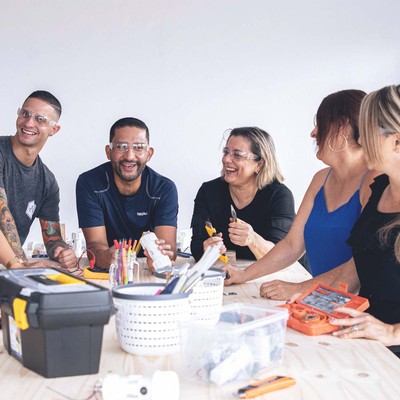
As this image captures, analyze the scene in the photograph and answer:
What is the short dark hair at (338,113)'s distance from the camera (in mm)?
2059

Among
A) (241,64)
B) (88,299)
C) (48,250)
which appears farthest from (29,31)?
(88,299)

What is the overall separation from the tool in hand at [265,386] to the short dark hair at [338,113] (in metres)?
1.18

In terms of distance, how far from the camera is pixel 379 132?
158 cm

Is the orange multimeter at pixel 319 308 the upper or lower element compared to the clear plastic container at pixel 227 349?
lower

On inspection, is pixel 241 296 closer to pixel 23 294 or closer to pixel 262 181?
pixel 23 294

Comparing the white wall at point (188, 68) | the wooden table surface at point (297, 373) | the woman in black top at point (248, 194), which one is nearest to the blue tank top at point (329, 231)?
the woman in black top at point (248, 194)

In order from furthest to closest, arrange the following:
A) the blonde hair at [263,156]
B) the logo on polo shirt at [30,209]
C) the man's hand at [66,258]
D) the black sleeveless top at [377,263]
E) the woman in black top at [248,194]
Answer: the logo on polo shirt at [30,209] → the blonde hair at [263,156] → the woman in black top at [248,194] → the man's hand at [66,258] → the black sleeveless top at [377,263]

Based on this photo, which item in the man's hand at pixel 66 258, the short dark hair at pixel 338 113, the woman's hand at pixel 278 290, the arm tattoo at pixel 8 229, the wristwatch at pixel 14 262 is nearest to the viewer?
the woman's hand at pixel 278 290

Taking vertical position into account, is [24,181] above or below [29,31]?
below

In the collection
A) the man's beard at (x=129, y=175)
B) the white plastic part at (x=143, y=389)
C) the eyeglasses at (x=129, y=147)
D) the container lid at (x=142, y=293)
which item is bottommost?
the white plastic part at (x=143, y=389)

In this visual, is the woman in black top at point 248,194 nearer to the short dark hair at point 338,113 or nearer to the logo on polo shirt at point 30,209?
the short dark hair at point 338,113

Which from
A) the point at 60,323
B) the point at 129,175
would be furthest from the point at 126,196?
the point at 60,323

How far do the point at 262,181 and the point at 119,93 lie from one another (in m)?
1.71

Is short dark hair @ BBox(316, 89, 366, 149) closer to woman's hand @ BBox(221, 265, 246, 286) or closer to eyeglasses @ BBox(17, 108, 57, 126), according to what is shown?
woman's hand @ BBox(221, 265, 246, 286)
